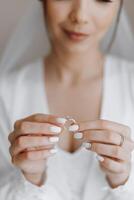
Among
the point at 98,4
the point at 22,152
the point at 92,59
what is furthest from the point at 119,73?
the point at 22,152

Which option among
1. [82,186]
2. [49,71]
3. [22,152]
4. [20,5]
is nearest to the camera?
[22,152]

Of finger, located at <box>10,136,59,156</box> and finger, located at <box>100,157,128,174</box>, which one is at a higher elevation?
finger, located at <box>10,136,59,156</box>

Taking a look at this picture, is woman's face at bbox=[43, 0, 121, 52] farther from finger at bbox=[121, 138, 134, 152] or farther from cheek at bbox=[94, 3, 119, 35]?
finger at bbox=[121, 138, 134, 152]

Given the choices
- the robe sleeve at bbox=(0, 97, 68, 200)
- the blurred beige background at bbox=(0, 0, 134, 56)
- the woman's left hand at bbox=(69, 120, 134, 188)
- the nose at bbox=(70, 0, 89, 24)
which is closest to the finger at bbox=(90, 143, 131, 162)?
the woman's left hand at bbox=(69, 120, 134, 188)

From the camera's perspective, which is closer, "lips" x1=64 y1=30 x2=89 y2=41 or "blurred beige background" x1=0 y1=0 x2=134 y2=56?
"lips" x1=64 y1=30 x2=89 y2=41

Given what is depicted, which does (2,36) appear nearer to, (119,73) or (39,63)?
(39,63)

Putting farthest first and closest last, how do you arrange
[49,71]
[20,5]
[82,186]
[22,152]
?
[20,5] < [49,71] < [82,186] < [22,152]

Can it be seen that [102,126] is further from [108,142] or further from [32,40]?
[32,40]
